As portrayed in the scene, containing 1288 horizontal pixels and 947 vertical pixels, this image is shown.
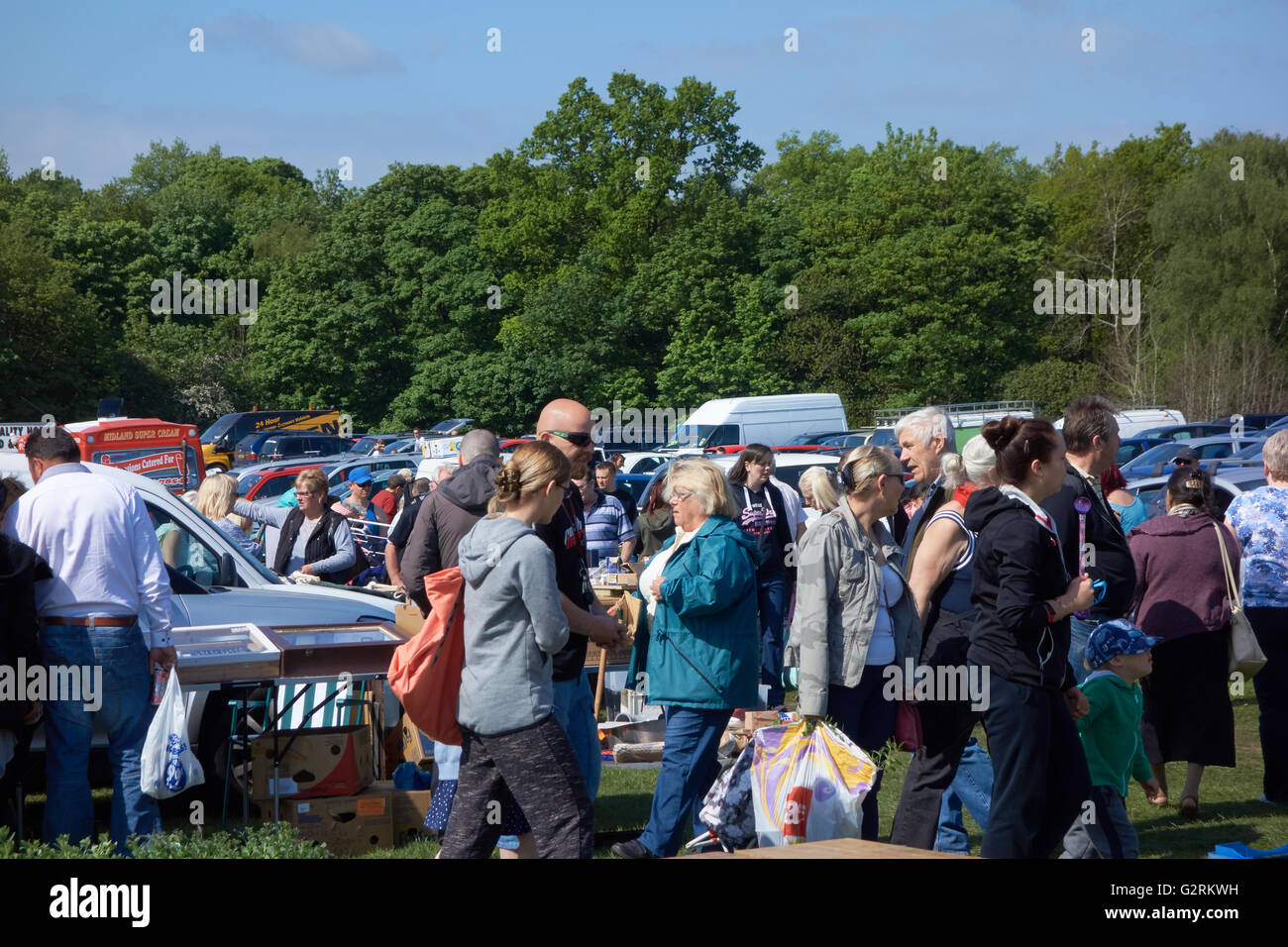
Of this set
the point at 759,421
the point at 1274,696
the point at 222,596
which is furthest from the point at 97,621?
the point at 759,421

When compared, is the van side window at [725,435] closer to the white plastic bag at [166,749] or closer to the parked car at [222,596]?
the parked car at [222,596]

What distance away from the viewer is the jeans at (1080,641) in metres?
6.01

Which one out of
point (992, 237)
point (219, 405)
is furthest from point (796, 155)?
point (219, 405)

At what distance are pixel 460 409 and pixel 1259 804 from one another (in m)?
45.5

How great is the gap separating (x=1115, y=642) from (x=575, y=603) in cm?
247

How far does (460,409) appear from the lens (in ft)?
168

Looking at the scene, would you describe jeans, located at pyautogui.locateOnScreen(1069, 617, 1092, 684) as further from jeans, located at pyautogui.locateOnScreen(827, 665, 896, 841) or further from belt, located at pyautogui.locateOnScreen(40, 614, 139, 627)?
belt, located at pyautogui.locateOnScreen(40, 614, 139, 627)

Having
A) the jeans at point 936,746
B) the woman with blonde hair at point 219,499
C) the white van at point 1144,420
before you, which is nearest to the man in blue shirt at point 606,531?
the woman with blonde hair at point 219,499

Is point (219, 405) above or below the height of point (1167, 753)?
above

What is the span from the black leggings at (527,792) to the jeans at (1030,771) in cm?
159

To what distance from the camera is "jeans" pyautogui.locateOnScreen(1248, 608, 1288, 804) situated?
7238 millimetres

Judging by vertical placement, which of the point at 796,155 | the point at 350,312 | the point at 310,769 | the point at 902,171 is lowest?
the point at 310,769
